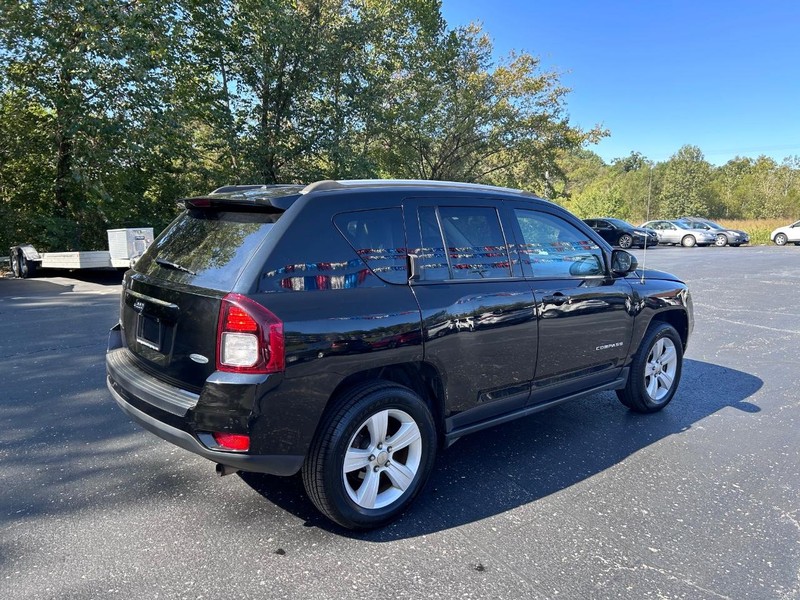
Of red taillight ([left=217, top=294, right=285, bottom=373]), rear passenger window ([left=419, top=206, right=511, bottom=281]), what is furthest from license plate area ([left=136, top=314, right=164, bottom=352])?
rear passenger window ([left=419, top=206, right=511, bottom=281])

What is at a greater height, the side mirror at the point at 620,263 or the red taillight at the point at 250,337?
the side mirror at the point at 620,263

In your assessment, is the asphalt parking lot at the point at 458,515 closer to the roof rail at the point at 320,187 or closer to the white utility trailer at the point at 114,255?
the roof rail at the point at 320,187

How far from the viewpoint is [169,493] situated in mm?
3109

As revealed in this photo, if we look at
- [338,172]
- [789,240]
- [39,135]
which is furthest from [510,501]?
[789,240]

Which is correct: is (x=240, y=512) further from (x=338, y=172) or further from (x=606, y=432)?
(x=338, y=172)

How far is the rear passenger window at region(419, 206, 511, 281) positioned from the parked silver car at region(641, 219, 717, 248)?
27.9 metres

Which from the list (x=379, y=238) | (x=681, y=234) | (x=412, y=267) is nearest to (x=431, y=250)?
(x=412, y=267)

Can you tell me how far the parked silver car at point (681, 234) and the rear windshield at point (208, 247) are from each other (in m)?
29.0

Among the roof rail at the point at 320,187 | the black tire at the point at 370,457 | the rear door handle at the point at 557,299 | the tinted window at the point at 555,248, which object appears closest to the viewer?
the black tire at the point at 370,457

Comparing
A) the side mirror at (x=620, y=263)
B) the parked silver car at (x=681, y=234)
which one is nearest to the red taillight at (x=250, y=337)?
the side mirror at (x=620, y=263)

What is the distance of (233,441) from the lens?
2.51m

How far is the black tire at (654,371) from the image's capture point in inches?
172

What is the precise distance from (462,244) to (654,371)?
2371mm

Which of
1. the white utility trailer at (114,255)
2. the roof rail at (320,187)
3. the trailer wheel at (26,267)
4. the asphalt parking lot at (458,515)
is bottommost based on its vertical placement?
the asphalt parking lot at (458,515)
